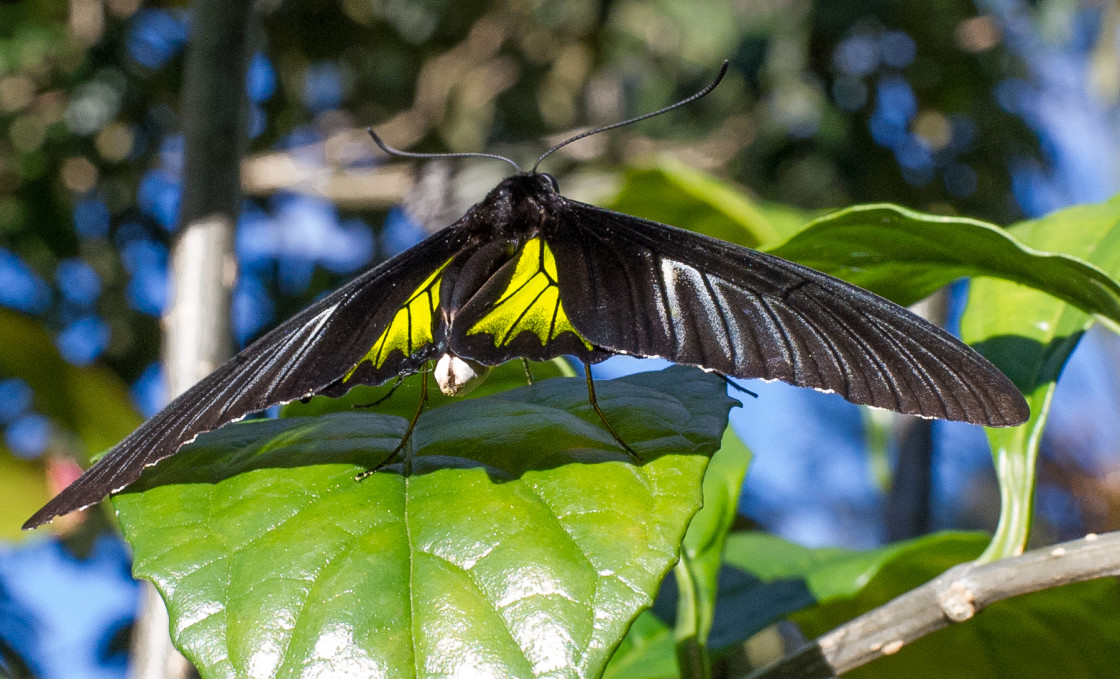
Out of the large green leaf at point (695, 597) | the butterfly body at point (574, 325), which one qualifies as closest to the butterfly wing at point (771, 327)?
the butterfly body at point (574, 325)

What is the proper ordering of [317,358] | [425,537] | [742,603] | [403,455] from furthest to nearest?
[742,603], [317,358], [403,455], [425,537]

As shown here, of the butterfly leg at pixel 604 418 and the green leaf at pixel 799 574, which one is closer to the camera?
the butterfly leg at pixel 604 418

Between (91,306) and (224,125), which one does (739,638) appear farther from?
(91,306)

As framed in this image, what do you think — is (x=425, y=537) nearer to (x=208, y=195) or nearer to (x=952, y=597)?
(x=952, y=597)

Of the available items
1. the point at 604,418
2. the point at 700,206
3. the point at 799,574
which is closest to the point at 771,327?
the point at 604,418

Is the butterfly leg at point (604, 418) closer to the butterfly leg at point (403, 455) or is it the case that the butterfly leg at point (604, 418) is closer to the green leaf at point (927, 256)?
the butterfly leg at point (403, 455)

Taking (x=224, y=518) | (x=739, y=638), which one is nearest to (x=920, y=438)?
(x=739, y=638)

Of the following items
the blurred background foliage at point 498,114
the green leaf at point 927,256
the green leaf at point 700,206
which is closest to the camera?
the green leaf at point 927,256
